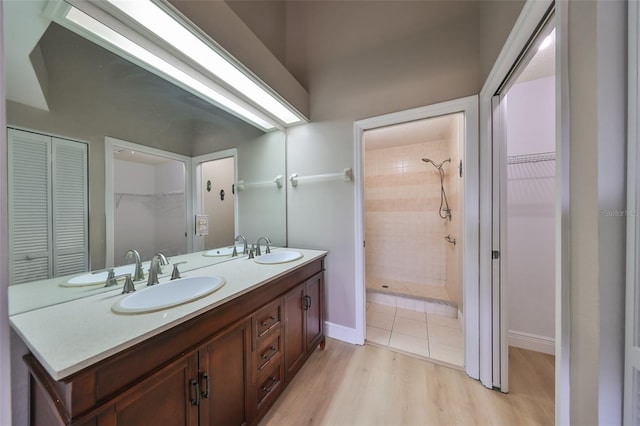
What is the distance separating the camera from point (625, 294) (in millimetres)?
489

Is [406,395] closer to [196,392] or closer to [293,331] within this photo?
[293,331]

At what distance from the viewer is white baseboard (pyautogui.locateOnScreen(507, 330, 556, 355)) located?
5.53 ft

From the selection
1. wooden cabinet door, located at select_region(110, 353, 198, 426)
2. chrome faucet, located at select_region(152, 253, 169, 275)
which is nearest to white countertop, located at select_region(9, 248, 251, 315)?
chrome faucet, located at select_region(152, 253, 169, 275)

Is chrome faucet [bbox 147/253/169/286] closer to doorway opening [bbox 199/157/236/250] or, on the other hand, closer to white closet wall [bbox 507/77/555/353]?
doorway opening [bbox 199/157/236/250]

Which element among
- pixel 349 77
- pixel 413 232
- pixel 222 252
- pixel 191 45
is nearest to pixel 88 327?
pixel 222 252

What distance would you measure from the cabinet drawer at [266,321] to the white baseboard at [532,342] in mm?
2026

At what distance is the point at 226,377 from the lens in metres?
0.94

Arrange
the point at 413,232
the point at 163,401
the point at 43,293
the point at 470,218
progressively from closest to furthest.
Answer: the point at 163,401 → the point at 43,293 → the point at 470,218 → the point at 413,232

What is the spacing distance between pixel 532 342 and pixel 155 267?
2847mm

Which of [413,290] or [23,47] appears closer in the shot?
[23,47]

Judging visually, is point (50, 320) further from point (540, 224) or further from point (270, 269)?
point (540, 224)

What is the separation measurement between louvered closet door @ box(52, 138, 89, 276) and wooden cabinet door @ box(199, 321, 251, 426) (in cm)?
72

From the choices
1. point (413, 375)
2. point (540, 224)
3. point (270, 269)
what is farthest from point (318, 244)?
point (540, 224)

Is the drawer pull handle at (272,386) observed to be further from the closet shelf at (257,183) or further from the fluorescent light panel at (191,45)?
the fluorescent light panel at (191,45)
